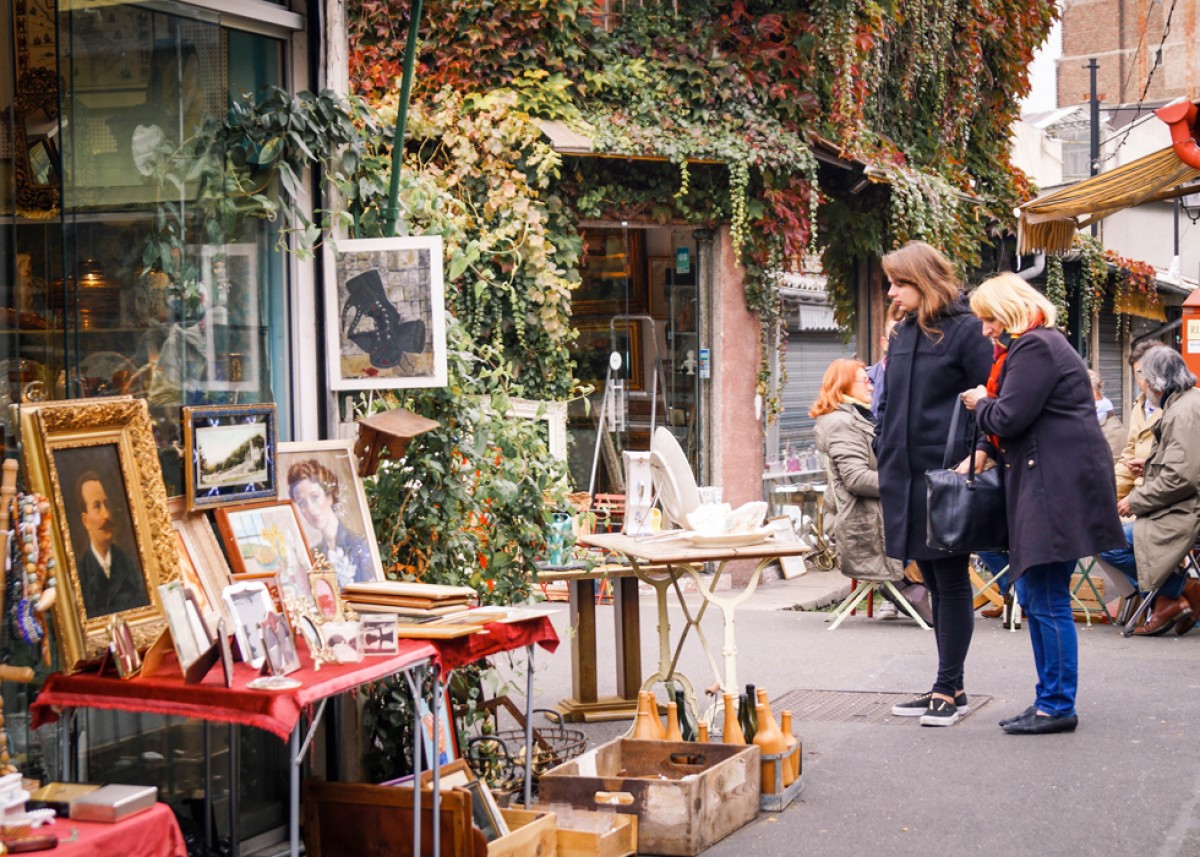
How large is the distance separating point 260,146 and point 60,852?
2704 millimetres

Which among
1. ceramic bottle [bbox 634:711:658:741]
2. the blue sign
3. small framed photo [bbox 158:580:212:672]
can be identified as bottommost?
ceramic bottle [bbox 634:711:658:741]

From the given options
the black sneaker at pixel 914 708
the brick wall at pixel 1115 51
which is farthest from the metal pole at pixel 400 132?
the brick wall at pixel 1115 51

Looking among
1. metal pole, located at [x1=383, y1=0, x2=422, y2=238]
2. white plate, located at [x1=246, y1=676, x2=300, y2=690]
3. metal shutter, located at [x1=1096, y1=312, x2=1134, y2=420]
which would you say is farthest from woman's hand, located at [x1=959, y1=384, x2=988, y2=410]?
metal shutter, located at [x1=1096, y1=312, x2=1134, y2=420]

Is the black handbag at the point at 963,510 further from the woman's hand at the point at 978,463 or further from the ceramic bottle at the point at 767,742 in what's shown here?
the ceramic bottle at the point at 767,742

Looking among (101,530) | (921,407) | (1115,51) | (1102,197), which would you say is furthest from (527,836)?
(1115,51)

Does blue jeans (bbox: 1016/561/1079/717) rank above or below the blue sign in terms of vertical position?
below

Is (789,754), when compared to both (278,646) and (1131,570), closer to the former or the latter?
(278,646)

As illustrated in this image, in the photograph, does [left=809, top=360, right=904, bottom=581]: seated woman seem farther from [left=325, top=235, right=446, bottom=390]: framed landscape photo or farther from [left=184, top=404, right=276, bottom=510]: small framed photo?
[left=184, top=404, right=276, bottom=510]: small framed photo

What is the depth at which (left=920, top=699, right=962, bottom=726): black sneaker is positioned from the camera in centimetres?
712

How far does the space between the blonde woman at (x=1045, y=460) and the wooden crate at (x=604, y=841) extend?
236cm

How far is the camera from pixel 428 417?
5.83 meters

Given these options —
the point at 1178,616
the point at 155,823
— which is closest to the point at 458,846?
the point at 155,823

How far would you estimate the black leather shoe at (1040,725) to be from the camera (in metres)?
6.88

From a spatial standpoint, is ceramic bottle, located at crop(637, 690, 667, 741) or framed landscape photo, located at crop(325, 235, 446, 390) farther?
ceramic bottle, located at crop(637, 690, 667, 741)
